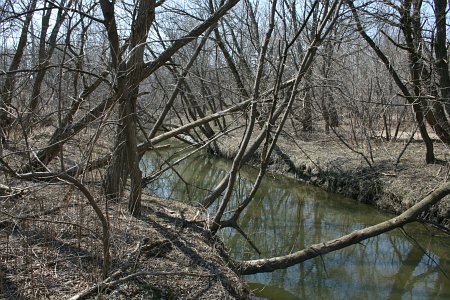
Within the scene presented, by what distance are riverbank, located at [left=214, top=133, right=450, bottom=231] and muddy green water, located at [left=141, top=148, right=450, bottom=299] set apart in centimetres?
34

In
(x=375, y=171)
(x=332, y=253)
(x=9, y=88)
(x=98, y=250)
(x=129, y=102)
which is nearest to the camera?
(x=98, y=250)

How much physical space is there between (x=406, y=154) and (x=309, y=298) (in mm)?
7853

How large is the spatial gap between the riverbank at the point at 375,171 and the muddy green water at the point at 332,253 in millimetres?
339

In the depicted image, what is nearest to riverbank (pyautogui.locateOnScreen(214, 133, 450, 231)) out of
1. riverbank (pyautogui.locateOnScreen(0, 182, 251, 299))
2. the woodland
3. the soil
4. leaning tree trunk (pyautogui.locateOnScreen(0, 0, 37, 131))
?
the woodland

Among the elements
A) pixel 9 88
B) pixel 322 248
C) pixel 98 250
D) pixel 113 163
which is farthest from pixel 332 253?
pixel 9 88

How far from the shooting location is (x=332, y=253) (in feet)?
26.6

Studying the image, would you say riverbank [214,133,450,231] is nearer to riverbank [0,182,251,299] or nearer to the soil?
the soil

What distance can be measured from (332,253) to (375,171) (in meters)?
4.29

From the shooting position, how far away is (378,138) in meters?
15.0

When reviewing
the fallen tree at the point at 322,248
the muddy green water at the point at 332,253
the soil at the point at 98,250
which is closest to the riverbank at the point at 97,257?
the soil at the point at 98,250

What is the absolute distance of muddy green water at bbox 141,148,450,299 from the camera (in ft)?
22.2

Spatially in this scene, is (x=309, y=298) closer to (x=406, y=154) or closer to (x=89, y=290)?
(x=89, y=290)

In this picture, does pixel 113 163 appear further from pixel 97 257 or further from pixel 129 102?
pixel 97 257

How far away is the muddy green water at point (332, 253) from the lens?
6.78 metres
